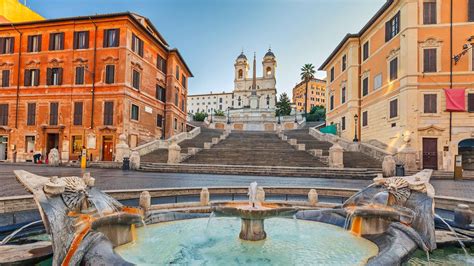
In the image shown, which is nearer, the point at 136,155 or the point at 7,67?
the point at 136,155

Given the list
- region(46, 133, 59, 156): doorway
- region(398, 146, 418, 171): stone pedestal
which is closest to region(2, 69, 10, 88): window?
region(46, 133, 59, 156): doorway

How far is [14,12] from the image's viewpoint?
3609cm

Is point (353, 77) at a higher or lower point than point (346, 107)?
higher

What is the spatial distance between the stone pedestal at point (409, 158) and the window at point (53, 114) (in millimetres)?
A: 32744

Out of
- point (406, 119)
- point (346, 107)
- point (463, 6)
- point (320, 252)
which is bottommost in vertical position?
point (320, 252)

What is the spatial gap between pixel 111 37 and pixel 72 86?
669 centimetres

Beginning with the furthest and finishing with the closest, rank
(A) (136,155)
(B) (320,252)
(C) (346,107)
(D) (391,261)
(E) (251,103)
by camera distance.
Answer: (E) (251,103) < (C) (346,107) < (A) (136,155) < (B) (320,252) < (D) (391,261)

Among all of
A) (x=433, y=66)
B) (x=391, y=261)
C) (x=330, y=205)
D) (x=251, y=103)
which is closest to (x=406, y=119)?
(x=433, y=66)

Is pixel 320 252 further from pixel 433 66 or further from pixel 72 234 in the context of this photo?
pixel 433 66

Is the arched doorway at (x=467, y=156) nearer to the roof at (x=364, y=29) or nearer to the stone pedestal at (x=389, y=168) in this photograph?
the stone pedestal at (x=389, y=168)

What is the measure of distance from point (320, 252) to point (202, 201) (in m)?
4.16

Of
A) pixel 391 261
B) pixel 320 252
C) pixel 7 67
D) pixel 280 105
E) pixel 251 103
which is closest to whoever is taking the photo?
pixel 391 261

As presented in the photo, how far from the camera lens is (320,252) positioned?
16.8 ft

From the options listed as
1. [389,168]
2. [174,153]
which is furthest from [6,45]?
[389,168]
